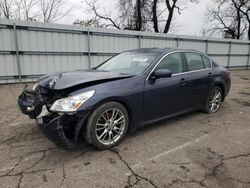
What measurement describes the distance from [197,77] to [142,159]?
2.39m

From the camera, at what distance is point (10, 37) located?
820cm

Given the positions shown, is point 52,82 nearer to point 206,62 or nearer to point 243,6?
point 206,62

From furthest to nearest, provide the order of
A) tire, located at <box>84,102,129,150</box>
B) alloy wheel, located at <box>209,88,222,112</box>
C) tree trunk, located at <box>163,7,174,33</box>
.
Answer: tree trunk, located at <box>163,7,174,33</box> < alloy wheel, located at <box>209,88,222,112</box> < tire, located at <box>84,102,129,150</box>

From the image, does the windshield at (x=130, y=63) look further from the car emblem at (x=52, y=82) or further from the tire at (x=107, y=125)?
the car emblem at (x=52, y=82)

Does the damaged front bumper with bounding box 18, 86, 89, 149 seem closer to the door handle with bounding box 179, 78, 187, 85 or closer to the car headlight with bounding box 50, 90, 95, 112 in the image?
the car headlight with bounding box 50, 90, 95, 112

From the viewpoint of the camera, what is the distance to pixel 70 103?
2.88 meters

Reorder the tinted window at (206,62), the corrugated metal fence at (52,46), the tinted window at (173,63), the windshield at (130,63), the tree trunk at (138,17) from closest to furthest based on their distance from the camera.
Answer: the windshield at (130,63), the tinted window at (173,63), the tinted window at (206,62), the corrugated metal fence at (52,46), the tree trunk at (138,17)

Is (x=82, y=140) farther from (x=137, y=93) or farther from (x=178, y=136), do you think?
(x=178, y=136)

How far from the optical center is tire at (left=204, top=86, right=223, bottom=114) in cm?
511

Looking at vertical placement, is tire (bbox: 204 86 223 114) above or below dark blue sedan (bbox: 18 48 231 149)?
below

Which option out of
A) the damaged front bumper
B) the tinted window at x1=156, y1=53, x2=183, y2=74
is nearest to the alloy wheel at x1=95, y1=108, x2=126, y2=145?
the damaged front bumper

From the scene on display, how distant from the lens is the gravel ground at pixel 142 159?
2.55 meters

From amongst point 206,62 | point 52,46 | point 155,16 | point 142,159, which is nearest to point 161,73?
point 142,159

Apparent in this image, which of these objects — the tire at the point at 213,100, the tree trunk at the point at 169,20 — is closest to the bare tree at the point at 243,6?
the tree trunk at the point at 169,20
